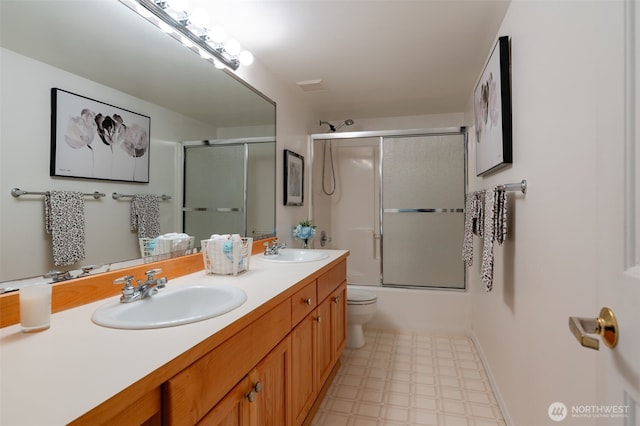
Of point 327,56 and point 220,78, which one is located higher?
point 327,56

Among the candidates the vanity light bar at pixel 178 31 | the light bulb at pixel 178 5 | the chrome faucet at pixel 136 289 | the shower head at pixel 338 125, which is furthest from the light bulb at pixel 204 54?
the shower head at pixel 338 125

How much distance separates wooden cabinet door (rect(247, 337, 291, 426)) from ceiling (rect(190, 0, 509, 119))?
1717 mm

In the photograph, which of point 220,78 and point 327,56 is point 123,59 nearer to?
point 220,78

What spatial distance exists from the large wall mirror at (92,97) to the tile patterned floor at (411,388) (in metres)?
1.46

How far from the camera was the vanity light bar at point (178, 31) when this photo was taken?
135cm

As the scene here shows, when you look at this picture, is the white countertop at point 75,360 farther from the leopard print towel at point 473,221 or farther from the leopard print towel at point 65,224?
the leopard print towel at point 473,221

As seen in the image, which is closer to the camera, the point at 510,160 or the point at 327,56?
the point at 510,160

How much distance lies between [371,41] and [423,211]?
1760mm

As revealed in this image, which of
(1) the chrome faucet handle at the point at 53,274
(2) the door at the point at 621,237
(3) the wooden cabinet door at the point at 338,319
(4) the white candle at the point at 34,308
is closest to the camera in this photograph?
(2) the door at the point at 621,237

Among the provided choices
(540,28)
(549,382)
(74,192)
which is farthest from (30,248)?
(540,28)

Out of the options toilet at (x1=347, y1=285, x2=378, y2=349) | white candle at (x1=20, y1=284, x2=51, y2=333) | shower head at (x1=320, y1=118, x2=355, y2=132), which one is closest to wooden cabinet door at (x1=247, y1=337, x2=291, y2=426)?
white candle at (x1=20, y1=284, x2=51, y2=333)

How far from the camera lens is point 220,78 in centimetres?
190

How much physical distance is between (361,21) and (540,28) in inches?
36.8

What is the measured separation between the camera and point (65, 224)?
1.05 m
